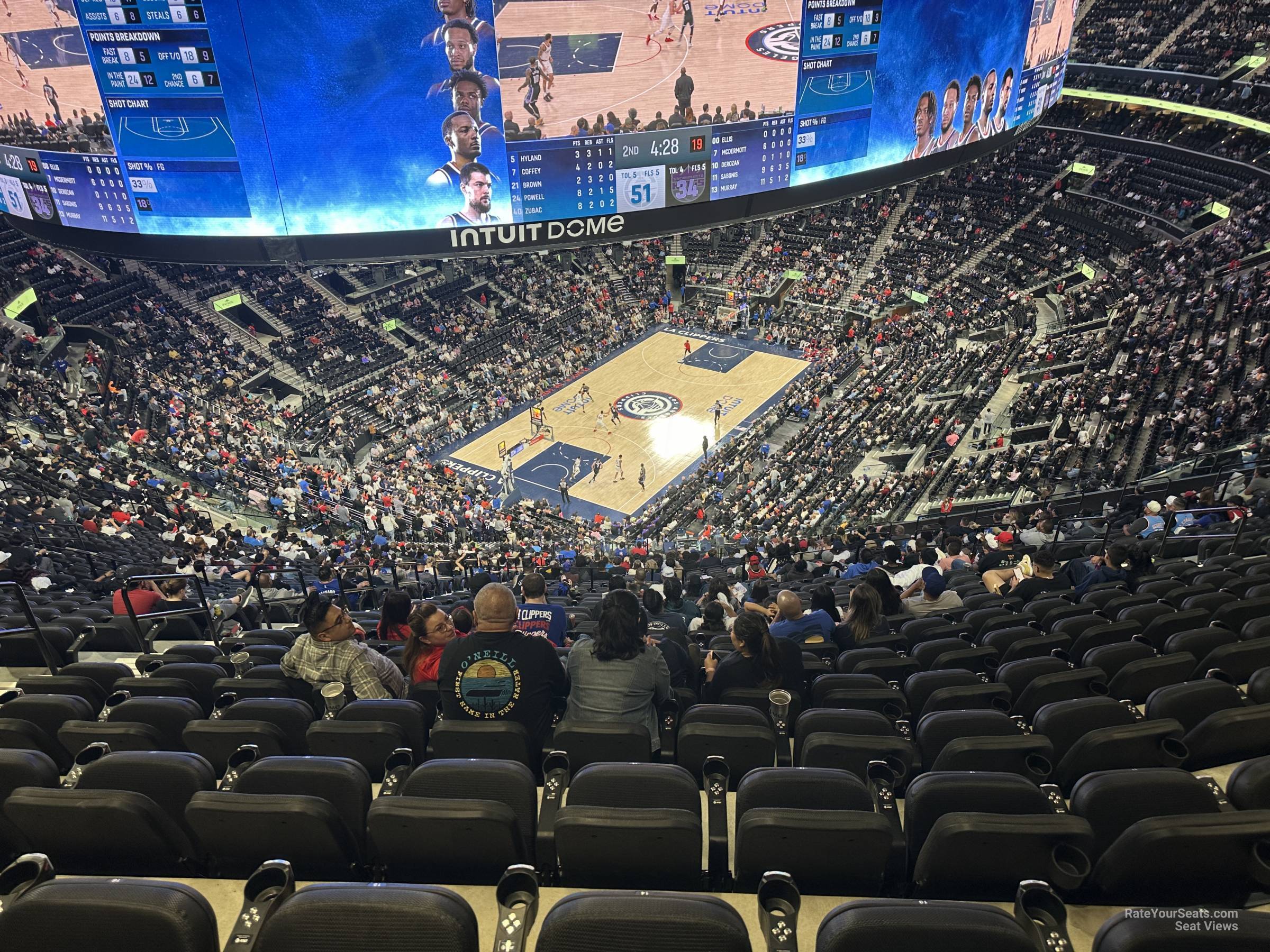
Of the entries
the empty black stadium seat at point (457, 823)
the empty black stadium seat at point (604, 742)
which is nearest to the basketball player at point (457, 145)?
the empty black stadium seat at point (604, 742)

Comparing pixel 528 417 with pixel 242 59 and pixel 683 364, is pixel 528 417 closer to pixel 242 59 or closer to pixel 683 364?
pixel 683 364

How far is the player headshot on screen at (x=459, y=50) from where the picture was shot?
18.9 m

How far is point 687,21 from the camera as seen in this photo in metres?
20.5

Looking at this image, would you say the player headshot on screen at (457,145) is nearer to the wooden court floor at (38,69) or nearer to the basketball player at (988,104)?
the wooden court floor at (38,69)

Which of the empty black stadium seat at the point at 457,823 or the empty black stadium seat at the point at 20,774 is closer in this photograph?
the empty black stadium seat at the point at 457,823

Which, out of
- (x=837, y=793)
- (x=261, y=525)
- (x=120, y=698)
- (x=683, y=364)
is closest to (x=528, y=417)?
(x=683, y=364)

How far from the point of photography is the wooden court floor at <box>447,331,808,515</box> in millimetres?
29750

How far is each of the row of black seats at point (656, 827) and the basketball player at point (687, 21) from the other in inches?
835

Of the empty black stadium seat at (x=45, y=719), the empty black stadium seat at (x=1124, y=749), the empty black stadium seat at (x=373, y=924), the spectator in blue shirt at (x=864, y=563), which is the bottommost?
the spectator in blue shirt at (x=864, y=563)

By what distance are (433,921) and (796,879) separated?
5.64 feet

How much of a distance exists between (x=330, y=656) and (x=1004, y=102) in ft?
98.7

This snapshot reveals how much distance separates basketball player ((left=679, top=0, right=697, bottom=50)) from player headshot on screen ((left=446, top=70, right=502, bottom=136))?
5.40 m

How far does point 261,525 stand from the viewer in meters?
21.6

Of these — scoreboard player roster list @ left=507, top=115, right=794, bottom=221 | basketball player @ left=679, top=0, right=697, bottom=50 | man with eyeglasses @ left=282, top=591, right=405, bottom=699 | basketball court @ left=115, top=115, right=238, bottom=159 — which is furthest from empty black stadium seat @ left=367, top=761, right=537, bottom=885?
basketball player @ left=679, top=0, right=697, bottom=50
